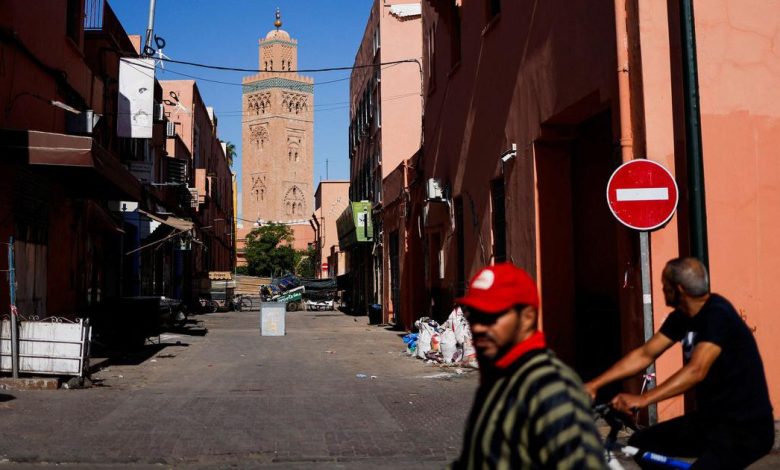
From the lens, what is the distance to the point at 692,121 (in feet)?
22.8

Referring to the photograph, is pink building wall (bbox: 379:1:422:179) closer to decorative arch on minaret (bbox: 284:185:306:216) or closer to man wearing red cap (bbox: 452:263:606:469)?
man wearing red cap (bbox: 452:263:606:469)

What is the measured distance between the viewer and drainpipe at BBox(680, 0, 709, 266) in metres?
6.89

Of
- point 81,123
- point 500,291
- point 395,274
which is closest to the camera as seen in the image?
point 500,291

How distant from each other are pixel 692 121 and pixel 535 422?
5.34m

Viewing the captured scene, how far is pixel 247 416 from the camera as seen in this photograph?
9016 mm

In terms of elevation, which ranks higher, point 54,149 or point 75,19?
point 75,19

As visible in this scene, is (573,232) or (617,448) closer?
(617,448)

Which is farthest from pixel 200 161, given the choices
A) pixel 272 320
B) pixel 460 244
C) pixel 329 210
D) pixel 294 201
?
pixel 294 201

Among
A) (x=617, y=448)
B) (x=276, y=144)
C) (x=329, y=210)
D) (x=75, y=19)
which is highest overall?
(x=276, y=144)

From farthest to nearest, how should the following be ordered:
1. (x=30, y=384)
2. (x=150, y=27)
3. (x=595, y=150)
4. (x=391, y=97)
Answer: (x=391, y=97)
(x=150, y=27)
(x=595, y=150)
(x=30, y=384)

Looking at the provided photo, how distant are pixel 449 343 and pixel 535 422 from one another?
12.3 meters

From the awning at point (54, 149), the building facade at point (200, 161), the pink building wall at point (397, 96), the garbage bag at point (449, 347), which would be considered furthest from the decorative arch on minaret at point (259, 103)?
the awning at point (54, 149)

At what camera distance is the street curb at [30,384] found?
1118 centimetres

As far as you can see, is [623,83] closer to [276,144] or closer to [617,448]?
[617,448]
